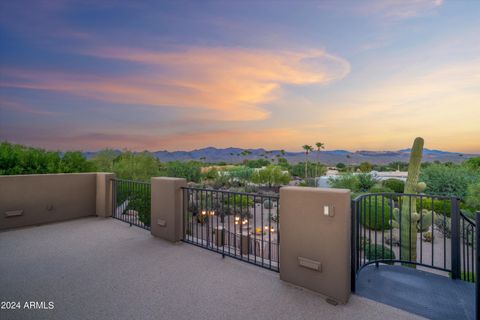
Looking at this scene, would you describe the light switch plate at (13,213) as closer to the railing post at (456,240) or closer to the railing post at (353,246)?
the railing post at (353,246)

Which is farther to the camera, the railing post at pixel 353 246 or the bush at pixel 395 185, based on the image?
the bush at pixel 395 185

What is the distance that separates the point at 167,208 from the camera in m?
4.21

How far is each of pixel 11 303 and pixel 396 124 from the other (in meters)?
19.6

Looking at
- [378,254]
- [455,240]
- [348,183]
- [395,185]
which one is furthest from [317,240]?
[395,185]

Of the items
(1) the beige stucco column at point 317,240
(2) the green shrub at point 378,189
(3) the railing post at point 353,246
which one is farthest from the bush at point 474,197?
(1) the beige stucco column at point 317,240

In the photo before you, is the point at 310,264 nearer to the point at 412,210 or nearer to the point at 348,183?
the point at 412,210

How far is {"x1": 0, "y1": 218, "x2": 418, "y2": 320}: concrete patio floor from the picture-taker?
219 centimetres

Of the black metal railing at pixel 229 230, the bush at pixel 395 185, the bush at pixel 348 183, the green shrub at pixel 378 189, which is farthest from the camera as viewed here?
the bush at pixel 395 185

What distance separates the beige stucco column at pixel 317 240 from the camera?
7.67ft

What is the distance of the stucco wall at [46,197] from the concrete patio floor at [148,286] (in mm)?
1162

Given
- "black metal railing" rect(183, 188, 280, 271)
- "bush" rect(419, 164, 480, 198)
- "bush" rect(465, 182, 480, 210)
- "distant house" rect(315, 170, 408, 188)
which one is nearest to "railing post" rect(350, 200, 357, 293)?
"black metal railing" rect(183, 188, 280, 271)

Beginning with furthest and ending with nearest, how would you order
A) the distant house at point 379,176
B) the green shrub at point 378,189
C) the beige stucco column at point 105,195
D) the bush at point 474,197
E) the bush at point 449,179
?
the distant house at point 379,176, the green shrub at point 378,189, the bush at point 449,179, the bush at point 474,197, the beige stucco column at point 105,195

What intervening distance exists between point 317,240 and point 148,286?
6.56 feet

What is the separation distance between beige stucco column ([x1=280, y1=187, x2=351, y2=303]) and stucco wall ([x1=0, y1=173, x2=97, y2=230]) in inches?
218
